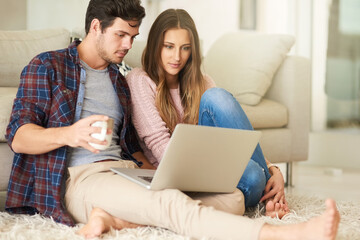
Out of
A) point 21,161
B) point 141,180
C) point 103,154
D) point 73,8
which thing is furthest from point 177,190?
point 73,8

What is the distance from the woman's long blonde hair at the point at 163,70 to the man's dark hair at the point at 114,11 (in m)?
0.20

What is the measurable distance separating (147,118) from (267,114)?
98cm

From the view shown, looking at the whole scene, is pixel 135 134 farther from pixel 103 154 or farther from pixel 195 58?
pixel 195 58

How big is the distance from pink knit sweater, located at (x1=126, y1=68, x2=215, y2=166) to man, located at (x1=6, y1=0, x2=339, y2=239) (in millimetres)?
37

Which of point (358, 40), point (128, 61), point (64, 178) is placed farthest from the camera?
point (358, 40)

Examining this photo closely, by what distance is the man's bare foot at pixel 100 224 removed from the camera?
4.57 feet

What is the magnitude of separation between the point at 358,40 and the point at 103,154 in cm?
262

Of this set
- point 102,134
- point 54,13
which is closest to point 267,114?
point 102,134

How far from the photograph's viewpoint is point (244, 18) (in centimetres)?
453

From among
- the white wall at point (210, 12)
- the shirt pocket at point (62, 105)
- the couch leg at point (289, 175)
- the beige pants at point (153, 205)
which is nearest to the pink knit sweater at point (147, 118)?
the beige pants at point (153, 205)

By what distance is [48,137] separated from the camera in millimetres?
1466

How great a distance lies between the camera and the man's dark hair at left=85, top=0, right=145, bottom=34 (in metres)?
1.71

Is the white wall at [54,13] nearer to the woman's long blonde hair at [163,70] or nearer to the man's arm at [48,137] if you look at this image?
the woman's long blonde hair at [163,70]

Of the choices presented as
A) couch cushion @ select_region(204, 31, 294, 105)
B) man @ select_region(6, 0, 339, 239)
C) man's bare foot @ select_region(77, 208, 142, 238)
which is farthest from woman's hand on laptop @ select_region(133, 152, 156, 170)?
couch cushion @ select_region(204, 31, 294, 105)
